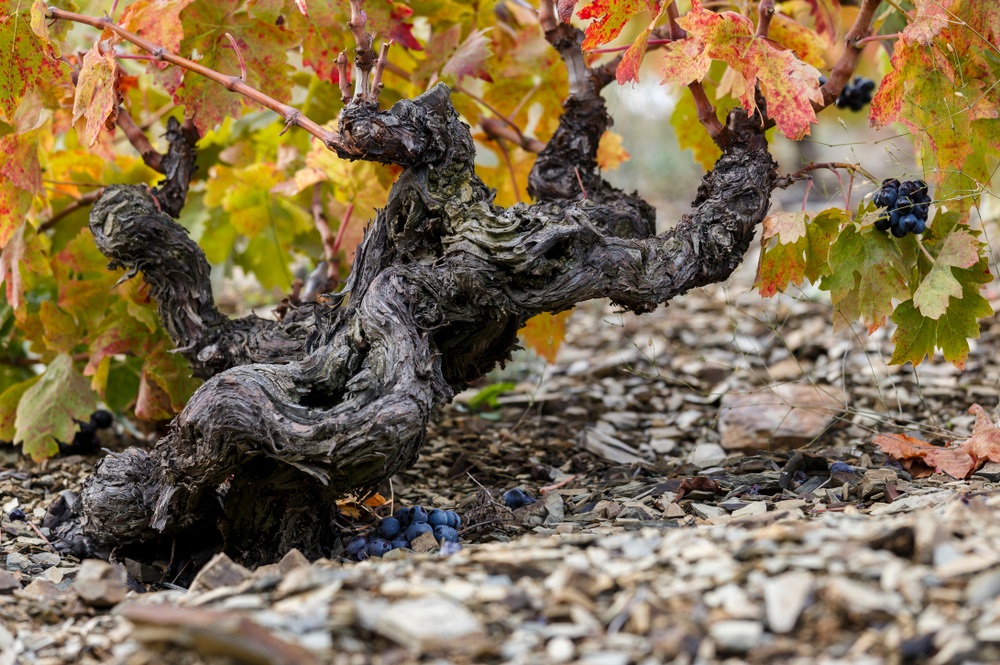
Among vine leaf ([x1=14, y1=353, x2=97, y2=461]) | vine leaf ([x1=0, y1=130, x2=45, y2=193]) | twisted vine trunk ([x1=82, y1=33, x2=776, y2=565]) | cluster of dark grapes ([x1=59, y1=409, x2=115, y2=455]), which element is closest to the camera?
twisted vine trunk ([x1=82, y1=33, x2=776, y2=565])

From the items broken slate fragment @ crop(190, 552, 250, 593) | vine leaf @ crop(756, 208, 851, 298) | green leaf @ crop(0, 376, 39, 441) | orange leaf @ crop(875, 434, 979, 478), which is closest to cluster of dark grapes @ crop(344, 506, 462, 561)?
broken slate fragment @ crop(190, 552, 250, 593)

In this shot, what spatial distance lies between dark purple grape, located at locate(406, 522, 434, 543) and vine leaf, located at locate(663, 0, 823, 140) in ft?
3.92

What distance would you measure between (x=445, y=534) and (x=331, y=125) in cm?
121

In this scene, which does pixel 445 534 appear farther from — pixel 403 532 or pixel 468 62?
pixel 468 62

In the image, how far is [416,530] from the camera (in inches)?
88.8

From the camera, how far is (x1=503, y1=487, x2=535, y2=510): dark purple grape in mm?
2586

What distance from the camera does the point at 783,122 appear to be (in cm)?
225

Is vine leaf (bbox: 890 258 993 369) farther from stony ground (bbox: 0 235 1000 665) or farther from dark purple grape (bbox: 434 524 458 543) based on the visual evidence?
dark purple grape (bbox: 434 524 458 543)

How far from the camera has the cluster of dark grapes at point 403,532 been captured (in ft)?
Result: 7.23

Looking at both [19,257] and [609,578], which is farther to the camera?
[19,257]

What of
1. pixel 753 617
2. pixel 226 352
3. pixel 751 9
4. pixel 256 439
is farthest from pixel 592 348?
pixel 753 617

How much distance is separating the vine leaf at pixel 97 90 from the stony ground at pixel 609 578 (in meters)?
1.03

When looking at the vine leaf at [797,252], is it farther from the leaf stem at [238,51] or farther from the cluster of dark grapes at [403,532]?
the leaf stem at [238,51]

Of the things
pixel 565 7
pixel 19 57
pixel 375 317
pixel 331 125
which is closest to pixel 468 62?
pixel 331 125
